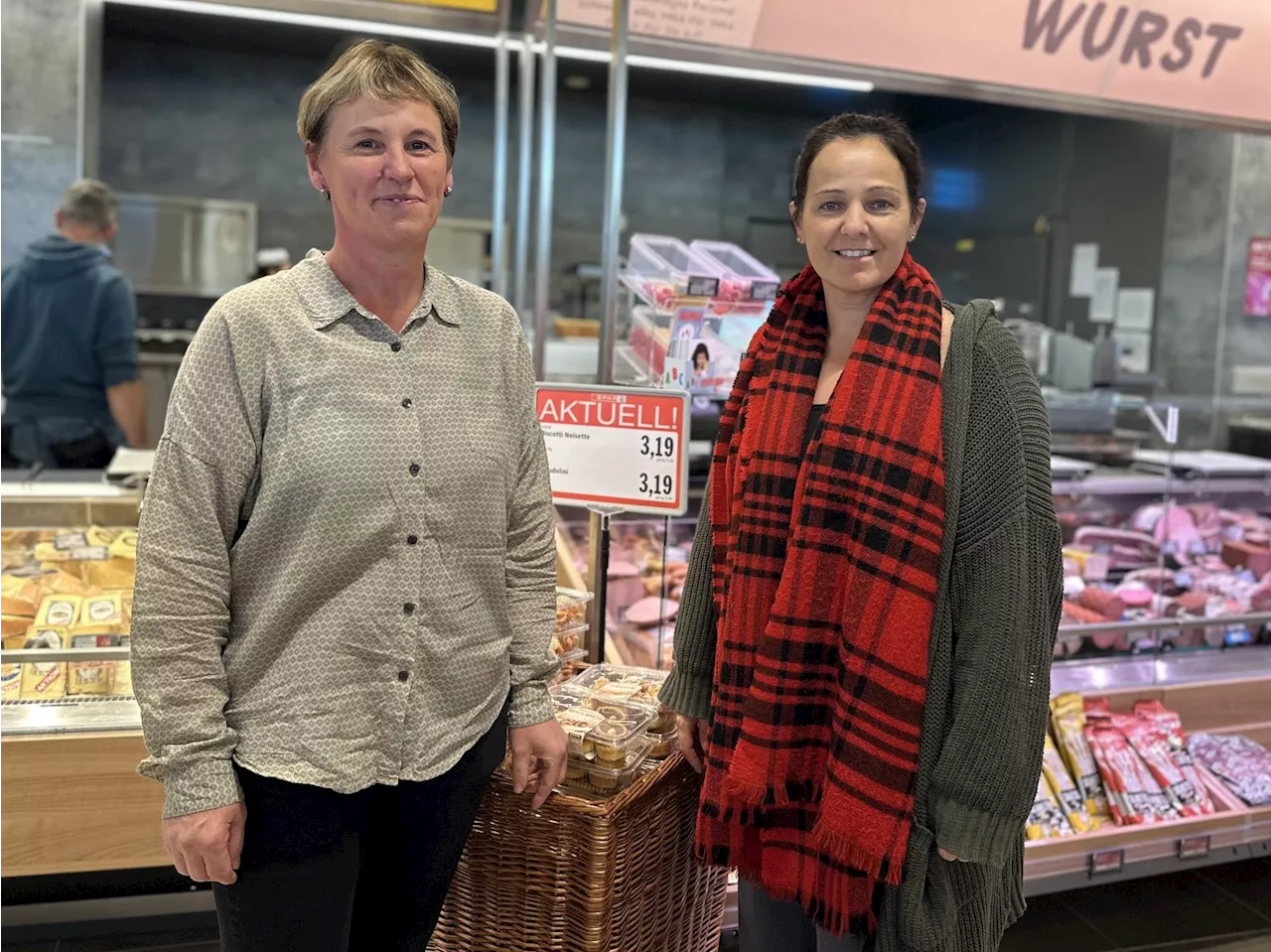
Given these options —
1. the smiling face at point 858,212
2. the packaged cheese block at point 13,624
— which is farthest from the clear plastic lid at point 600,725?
the packaged cheese block at point 13,624

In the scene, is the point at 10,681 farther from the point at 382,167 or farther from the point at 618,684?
the point at 382,167

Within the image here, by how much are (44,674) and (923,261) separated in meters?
10.1

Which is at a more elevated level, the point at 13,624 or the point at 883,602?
the point at 883,602

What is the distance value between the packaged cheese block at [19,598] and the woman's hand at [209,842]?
1.46 meters

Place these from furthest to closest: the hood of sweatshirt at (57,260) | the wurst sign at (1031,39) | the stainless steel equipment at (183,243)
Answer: the stainless steel equipment at (183,243)
the hood of sweatshirt at (57,260)
the wurst sign at (1031,39)

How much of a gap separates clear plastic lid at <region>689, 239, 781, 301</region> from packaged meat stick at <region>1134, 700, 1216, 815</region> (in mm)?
1651

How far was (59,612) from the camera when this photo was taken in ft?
8.07

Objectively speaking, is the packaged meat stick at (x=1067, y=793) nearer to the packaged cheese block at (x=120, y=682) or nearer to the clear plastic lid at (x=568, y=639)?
the clear plastic lid at (x=568, y=639)

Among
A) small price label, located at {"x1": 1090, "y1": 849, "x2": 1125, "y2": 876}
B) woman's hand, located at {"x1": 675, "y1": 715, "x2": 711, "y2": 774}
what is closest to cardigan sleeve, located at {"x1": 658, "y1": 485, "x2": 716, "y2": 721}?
woman's hand, located at {"x1": 675, "y1": 715, "x2": 711, "y2": 774}

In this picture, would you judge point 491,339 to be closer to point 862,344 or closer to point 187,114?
point 862,344

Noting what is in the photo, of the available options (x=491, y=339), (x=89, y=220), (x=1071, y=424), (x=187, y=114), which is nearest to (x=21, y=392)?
(x=89, y=220)

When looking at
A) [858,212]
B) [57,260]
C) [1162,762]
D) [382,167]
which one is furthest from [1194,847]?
[57,260]

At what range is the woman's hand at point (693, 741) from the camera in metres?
1.76

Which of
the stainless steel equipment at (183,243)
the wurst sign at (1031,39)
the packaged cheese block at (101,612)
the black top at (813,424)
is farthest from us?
the stainless steel equipment at (183,243)
